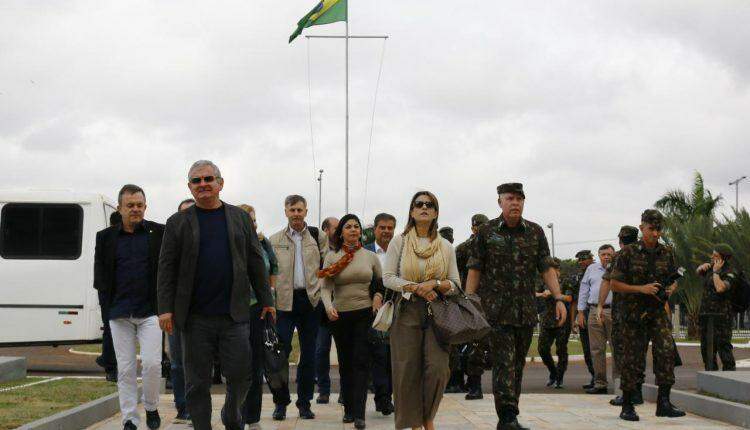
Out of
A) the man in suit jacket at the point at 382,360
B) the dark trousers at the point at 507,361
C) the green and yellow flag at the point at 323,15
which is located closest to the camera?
the dark trousers at the point at 507,361

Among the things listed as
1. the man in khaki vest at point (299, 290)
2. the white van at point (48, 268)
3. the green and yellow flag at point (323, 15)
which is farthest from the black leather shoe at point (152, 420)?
the green and yellow flag at point (323, 15)

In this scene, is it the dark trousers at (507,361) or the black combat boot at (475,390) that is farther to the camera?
the black combat boot at (475,390)

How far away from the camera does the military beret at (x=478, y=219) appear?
39.3 feet

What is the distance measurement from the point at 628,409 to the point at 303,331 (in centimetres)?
315

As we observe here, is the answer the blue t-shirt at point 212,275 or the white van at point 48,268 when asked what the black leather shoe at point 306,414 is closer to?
the blue t-shirt at point 212,275

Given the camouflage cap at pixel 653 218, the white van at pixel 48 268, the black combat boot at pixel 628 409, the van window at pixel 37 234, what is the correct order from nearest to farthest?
1. the black combat boot at pixel 628 409
2. the camouflage cap at pixel 653 218
3. the white van at pixel 48 268
4. the van window at pixel 37 234

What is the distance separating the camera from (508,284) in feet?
29.4

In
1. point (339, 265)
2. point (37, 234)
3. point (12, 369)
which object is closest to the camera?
point (339, 265)

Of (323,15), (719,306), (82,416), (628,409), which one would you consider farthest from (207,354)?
(323,15)

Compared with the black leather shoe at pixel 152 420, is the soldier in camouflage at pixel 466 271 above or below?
above

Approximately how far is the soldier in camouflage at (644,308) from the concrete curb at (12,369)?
7379 millimetres

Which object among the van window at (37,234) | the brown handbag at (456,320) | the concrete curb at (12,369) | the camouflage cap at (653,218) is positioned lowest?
the concrete curb at (12,369)

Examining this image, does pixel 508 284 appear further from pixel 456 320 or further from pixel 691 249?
pixel 691 249

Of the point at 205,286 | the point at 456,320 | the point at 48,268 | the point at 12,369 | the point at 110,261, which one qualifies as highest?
the point at 48,268
